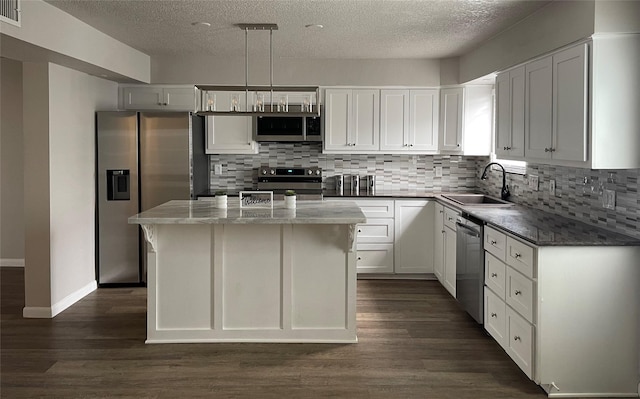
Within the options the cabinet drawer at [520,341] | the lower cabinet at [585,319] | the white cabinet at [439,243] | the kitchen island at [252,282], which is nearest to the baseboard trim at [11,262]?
the kitchen island at [252,282]

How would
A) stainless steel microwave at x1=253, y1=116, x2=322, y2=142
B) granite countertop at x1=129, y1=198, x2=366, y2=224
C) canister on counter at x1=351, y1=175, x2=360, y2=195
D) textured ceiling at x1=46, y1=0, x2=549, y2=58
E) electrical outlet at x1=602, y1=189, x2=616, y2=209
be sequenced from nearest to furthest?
electrical outlet at x1=602, y1=189, x2=616, y2=209 → granite countertop at x1=129, y1=198, x2=366, y2=224 → textured ceiling at x1=46, y1=0, x2=549, y2=58 → stainless steel microwave at x1=253, y1=116, x2=322, y2=142 → canister on counter at x1=351, y1=175, x2=360, y2=195

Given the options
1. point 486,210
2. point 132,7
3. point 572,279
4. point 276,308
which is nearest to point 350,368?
point 276,308

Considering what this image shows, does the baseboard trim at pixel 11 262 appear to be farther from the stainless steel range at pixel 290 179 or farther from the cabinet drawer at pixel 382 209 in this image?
the cabinet drawer at pixel 382 209

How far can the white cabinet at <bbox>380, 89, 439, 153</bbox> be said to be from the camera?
660cm

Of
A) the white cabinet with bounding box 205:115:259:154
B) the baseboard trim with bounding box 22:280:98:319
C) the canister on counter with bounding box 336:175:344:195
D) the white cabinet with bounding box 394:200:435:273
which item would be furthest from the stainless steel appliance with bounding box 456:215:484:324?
the baseboard trim with bounding box 22:280:98:319

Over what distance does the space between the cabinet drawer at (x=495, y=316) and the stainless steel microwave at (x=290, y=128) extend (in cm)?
285

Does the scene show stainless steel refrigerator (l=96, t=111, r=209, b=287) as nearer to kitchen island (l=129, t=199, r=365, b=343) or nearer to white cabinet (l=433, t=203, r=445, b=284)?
kitchen island (l=129, t=199, r=365, b=343)

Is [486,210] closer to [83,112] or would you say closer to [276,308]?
[276,308]

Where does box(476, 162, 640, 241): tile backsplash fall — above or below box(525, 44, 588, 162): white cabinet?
below

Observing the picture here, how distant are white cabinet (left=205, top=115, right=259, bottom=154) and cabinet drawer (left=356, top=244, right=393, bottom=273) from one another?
1698 millimetres

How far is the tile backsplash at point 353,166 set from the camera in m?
7.02

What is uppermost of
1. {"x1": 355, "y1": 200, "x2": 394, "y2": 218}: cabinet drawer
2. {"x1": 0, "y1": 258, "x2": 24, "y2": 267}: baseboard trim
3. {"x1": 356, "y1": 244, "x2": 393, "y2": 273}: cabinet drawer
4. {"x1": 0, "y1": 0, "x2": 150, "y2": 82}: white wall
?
{"x1": 0, "y1": 0, "x2": 150, "y2": 82}: white wall

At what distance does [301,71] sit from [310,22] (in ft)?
6.20

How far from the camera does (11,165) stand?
23.0 feet
